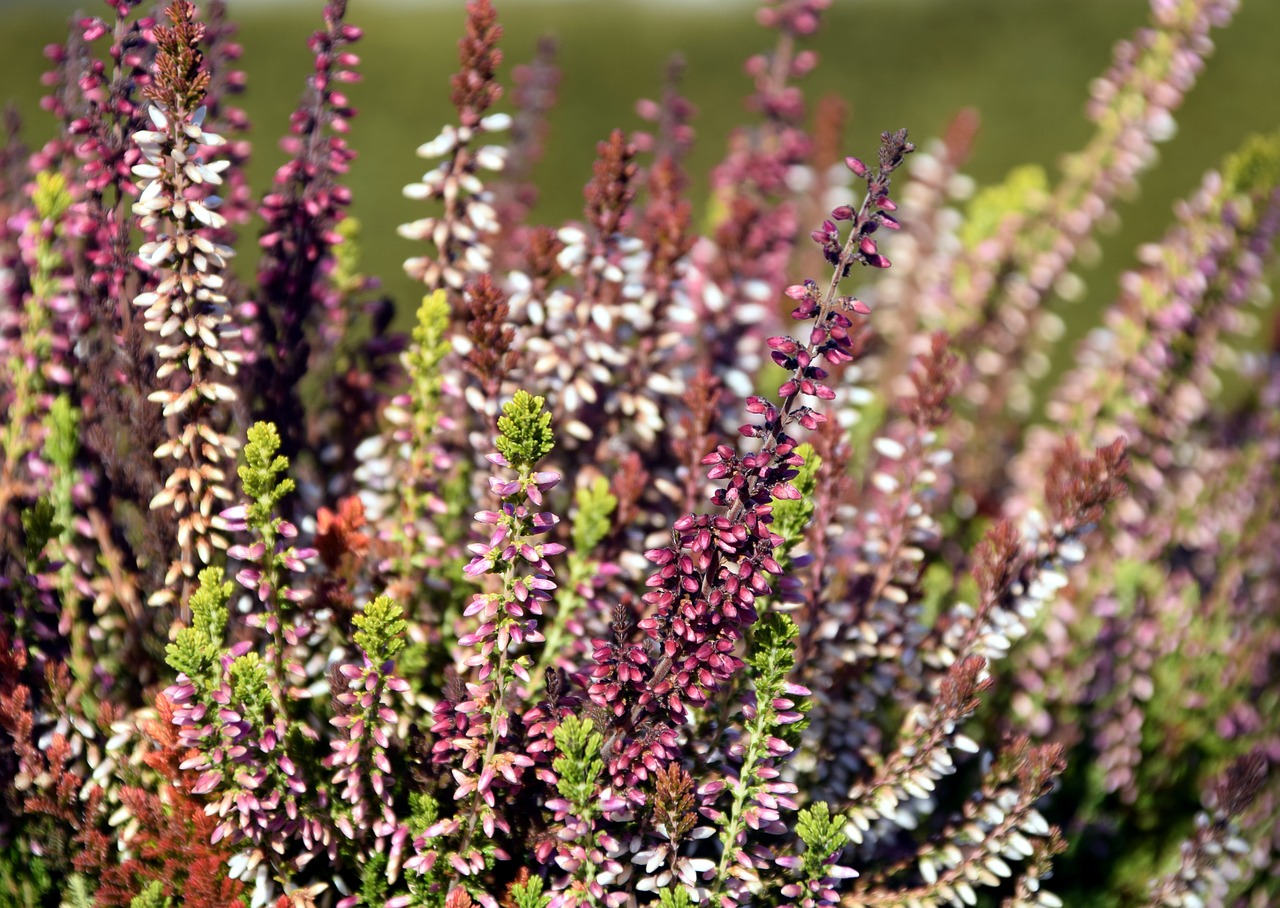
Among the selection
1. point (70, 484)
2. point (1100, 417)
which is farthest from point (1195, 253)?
point (70, 484)

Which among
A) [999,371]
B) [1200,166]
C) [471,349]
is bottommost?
[471,349]

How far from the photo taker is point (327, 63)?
7.25ft

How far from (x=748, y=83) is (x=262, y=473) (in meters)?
10.5

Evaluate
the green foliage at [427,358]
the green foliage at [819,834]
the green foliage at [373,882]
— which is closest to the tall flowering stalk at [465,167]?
the green foliage at [427,358]

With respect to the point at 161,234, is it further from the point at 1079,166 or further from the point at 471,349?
the point at 1079,166

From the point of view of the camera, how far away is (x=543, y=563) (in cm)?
173

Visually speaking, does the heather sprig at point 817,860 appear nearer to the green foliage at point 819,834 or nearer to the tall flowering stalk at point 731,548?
the green foliage at point 819,834

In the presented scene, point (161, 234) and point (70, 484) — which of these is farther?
point (70, 484)

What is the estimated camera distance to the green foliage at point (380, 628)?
1.74m

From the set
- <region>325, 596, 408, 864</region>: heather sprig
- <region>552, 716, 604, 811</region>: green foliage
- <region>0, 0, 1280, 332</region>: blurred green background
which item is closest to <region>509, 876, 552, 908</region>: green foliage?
<region>552, 716, 604, 811</region>: green foliage

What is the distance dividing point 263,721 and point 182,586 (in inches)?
17.3

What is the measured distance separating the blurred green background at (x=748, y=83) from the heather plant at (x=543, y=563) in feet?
25.9

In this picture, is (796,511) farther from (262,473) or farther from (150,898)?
(150,898)

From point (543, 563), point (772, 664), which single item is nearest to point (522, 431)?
point (543, 563)
